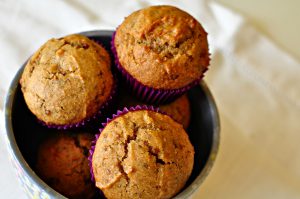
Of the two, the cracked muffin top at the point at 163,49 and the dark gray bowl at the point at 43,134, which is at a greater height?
the cracked muffin top at the point at 163,49

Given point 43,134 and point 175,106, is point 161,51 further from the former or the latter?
point 43,134

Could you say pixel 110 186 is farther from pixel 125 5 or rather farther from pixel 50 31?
pixel 125 5

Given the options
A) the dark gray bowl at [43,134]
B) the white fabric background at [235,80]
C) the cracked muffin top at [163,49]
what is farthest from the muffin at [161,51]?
the white fabric background at [235,80]

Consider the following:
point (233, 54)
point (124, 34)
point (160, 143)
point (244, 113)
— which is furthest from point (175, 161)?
point (233, 54)

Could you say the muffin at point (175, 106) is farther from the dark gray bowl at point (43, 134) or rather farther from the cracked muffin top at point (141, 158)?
the cracked muffin top at point (141, 158)

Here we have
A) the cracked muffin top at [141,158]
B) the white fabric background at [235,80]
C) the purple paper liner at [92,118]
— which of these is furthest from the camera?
the white fabric background at [235,80]

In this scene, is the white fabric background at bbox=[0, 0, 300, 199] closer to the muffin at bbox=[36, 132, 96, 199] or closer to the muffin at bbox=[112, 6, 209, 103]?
the muffin at bbox=[36, 132, 96, 199]
